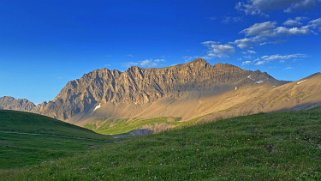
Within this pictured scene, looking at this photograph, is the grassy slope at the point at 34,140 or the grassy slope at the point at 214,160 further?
the grassy slope at the point at 34,140

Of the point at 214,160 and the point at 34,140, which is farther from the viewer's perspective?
the point at 34,140

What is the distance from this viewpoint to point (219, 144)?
37469 millimetres

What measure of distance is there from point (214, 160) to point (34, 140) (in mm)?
80707

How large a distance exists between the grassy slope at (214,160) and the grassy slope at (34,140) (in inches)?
1020

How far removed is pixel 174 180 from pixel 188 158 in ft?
20.2

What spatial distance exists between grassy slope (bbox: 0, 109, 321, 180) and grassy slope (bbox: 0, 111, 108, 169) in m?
25.9

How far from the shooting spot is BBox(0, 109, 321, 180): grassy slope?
26.7m

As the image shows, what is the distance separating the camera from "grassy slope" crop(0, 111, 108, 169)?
6712 centimetres

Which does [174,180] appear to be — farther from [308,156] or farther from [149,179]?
[308,156]

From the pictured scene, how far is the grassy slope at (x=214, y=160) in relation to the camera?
2673 centimetres

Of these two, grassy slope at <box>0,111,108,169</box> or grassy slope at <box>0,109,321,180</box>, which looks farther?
grassy slope at <box>0,111,108,169</box>

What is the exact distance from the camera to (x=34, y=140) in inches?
3984

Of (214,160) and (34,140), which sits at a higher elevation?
(34,140)

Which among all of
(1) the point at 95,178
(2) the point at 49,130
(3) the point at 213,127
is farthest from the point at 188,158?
(2) the point at 49,130
